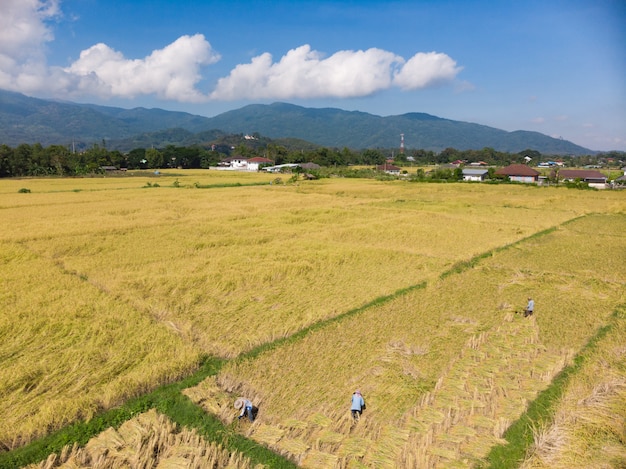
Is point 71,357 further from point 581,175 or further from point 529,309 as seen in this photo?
point 581,175

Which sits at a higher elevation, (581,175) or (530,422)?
(581,175)

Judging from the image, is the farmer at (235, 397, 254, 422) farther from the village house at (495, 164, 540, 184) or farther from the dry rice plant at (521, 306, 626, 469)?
the village house at (495, 164, 540, 184)

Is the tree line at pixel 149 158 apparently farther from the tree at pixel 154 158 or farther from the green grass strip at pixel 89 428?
the green grass strip at pixel 89 428

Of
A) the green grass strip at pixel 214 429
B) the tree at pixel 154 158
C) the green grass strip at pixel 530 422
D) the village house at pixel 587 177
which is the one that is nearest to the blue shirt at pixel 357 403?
the green grass strip at pixel 214 429

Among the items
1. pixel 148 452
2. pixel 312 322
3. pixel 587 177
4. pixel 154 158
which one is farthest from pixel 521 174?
pixel 154 158

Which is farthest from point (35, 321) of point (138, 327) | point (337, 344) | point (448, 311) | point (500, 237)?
point (500, 237)
